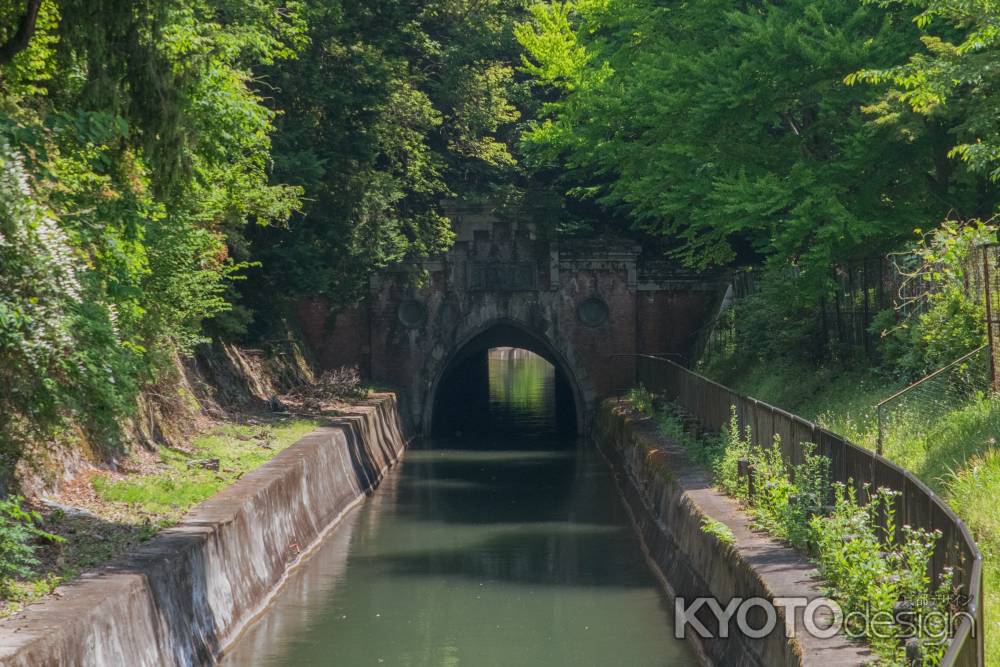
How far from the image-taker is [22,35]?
1308cm

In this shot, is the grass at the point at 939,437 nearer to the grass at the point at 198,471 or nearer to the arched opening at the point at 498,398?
the grass at the point at 198,471

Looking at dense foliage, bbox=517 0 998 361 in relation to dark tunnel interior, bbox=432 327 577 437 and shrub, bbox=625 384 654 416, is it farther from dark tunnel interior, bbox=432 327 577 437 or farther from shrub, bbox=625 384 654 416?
dark tunnel interior, bbox=432 327 577 437

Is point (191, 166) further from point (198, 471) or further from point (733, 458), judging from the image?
point (733, 458)

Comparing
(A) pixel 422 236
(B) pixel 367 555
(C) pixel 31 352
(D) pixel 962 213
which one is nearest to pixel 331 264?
(A) pixel 422 236

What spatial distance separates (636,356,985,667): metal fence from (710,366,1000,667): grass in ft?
2.29

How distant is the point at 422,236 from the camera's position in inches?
1497

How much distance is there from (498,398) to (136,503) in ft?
157

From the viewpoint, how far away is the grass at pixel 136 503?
1255 cm

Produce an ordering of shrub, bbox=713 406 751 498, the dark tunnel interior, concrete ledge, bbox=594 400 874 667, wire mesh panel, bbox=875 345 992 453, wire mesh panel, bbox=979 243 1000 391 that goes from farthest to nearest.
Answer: the dark tunnel interior < shrub, bbox=713 406 751 498 < wire mesh panel, bbox=875 345 992 453 < wire mesh panel, bbox=979 243 1000 391 < concrete ledge, bbox=594 400 874 667

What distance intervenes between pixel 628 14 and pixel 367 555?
45.7 ft

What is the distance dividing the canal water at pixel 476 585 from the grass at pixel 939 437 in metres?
3.60

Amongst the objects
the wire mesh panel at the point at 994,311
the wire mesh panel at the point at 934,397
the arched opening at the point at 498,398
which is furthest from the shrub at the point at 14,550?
the arched opening at the point at 498,398

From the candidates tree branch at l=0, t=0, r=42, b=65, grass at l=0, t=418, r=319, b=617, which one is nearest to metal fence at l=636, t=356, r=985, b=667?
grass at l=0, t=418, r=319, b=617

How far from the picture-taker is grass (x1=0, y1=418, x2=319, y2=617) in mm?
12547
